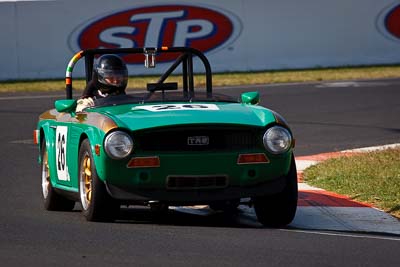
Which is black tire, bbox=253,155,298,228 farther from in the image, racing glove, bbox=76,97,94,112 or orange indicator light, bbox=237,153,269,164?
racing glove, bbox=76,97,94,112

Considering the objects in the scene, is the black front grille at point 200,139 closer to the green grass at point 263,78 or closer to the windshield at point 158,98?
the windshield at point 158,98

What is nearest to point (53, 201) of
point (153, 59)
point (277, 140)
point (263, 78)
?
point (153, 59)

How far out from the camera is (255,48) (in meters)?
28.2

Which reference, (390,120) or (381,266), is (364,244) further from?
(390,120)

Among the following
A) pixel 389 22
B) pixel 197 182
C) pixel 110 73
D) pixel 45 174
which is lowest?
pixel 389 22

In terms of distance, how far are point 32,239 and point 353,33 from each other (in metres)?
21.9

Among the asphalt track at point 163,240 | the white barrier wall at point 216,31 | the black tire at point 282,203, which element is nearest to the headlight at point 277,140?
the black tire at point 282,203

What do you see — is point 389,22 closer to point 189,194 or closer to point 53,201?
point 53,201

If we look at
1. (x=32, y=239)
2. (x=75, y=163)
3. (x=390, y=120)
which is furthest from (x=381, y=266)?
(x=390, y=120)

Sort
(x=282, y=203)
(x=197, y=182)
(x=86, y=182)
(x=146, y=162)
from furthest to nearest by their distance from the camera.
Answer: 1. (x=86, y=182)
2. (x=282, y=203)
3. (x=197, y=182)
4. (x=146, y=162)

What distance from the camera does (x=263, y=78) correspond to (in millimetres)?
26672

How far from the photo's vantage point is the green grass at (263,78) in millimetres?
25422

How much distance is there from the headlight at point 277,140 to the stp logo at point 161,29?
19.1 metres

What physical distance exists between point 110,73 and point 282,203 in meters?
2.17
